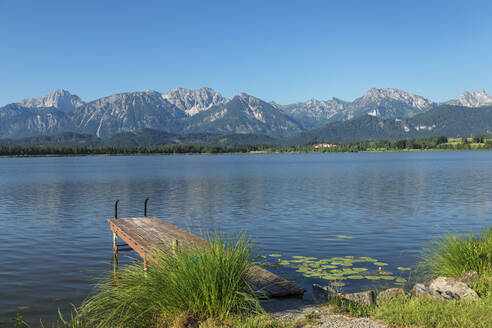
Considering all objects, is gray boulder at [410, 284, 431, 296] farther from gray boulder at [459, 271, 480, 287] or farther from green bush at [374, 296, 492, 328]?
gray boulder at [459, 271, 480, 287]

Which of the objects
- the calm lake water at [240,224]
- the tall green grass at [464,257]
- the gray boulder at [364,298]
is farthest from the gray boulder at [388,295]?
the calm lake water at [240,224]

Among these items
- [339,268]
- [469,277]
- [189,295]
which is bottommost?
[339,268]

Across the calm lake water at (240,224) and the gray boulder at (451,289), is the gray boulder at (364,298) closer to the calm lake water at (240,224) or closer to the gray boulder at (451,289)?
the gray boulder at (451,289)

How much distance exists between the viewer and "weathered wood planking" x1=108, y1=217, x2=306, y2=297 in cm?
1412

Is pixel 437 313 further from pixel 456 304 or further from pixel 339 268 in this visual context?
pixel 339 268

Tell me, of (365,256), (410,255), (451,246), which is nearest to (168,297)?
(451,246)

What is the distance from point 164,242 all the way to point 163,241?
1.04 ft

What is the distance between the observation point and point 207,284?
1127 centimetres

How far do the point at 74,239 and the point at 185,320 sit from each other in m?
22.5

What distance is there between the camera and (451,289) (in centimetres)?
1344

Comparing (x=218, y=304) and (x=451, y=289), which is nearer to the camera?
(x=218, y=304)

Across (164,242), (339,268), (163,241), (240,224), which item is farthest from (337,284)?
(240,224)

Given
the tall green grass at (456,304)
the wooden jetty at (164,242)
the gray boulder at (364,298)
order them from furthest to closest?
the wooden jetty at (164,242)
the gray boulder at (364,298)
the tall green grass at (456,304)

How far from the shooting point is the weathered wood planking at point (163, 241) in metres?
14.1
